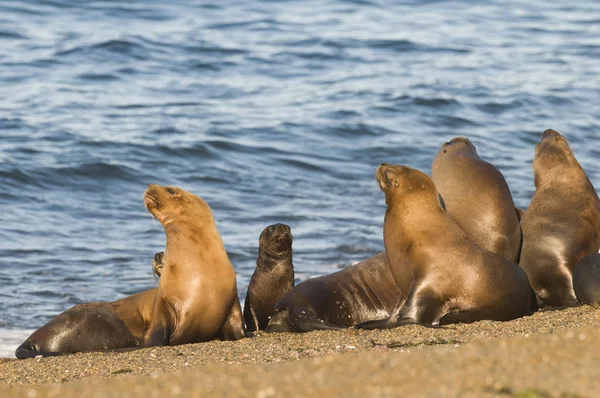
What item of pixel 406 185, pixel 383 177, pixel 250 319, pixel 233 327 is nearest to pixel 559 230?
pixel 406 185

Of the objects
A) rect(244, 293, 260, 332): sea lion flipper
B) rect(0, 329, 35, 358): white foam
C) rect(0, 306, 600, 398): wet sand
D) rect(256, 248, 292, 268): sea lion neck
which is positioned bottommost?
rect(0, 329, 35, 358): white foam

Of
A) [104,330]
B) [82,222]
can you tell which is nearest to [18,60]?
[82,222]

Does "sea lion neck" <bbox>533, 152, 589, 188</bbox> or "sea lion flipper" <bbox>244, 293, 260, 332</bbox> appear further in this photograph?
"sea lion neck" <bbox>533, 152, 589, 188</bbox>

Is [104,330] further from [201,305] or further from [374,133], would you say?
[374,133]

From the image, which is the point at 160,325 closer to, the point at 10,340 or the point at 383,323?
the point at 383,323

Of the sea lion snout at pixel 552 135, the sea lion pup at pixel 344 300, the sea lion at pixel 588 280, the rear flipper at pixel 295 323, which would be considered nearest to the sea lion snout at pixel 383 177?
the sea lion pup at pixel 344 300

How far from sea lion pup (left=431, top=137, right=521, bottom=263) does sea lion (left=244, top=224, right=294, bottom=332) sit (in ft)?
4.01

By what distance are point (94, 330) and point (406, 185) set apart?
7.62ft

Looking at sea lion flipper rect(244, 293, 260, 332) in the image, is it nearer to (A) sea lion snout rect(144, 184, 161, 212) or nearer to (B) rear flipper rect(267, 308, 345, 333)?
(B) rear flipper rect(267, 308, 345, 333)

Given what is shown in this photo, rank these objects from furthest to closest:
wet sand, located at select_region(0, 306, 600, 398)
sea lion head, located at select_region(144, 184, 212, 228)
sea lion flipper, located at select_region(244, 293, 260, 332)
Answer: sea lion flipper, located at select_region(244, 293, 260, 332) → sea lion head, located at select_region(144, 184, 212, 228) → wet sand, located at select_region(0, 306, 600, 398)

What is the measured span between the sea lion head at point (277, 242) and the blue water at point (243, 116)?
6.31ft

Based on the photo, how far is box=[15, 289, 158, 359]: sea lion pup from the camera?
23.6ft

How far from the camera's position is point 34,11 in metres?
23.3

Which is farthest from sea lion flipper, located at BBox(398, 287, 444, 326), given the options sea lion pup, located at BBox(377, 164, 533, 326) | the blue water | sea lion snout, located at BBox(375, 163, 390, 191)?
the blue water
